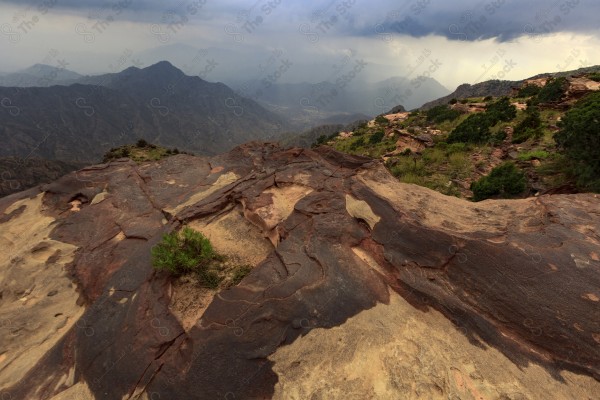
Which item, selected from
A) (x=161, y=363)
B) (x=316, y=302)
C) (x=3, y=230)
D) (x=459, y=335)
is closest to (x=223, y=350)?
(x=161, y=363)

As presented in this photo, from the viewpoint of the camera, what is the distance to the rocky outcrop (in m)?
5.56

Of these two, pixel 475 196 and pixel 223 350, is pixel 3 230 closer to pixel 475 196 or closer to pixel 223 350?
pixel 223 350

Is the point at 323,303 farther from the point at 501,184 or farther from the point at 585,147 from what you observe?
the point at 585,147

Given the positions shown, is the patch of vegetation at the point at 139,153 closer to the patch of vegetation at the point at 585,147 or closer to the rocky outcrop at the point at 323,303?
the rocky outcrop at the point at 323,303

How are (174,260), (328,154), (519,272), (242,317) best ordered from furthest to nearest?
(328,154) < (174,260) < (519,272) < (242,317)

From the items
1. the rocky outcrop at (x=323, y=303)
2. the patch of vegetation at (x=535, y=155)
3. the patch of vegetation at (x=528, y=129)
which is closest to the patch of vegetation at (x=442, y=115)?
the patch of vegetation at (x=528, y=129)

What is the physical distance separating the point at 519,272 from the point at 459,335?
2230mm

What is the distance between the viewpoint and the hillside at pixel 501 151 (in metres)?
16.6

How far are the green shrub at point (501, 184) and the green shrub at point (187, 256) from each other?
15265 millimetres

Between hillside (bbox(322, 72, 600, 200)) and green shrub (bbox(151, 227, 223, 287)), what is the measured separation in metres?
15.4

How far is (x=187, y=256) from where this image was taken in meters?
7.72

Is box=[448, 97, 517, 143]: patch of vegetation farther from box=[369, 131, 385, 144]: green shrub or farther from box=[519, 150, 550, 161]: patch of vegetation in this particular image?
box=[369, 131, 385, 144]: green shrub

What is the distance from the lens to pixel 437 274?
7348mm

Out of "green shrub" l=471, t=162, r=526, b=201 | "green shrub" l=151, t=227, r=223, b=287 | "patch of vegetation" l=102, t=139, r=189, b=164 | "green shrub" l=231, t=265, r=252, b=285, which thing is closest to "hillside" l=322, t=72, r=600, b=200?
"green shrub" l=471, t=162, r=526, b=201
